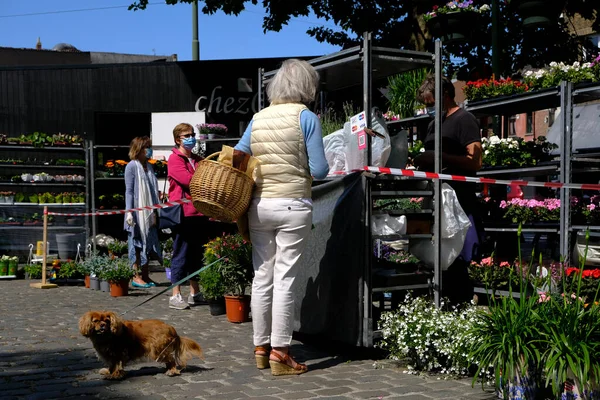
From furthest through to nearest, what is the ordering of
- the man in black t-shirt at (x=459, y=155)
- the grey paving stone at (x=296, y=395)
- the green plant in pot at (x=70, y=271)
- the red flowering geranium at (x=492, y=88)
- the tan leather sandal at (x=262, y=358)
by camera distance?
the green plant in pot at (x=70, y=271), the red flowering geranium at (x=492, y=88), the man in black t-shirt at (x=459, y=155), the tan leather sandal at (x=262, y=358), the grey paving stone at (x=296, y=395)

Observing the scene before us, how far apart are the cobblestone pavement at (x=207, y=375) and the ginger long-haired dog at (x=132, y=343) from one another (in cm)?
12

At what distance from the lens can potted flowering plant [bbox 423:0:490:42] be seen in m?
12.6

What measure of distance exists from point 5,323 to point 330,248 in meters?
3.90

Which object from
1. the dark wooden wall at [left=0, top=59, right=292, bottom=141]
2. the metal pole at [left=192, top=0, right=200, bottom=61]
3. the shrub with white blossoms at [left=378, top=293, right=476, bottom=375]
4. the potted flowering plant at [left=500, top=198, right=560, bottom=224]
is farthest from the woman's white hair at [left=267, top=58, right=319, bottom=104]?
the metal pole at [left=192, top=0, right=200, bottom=61]

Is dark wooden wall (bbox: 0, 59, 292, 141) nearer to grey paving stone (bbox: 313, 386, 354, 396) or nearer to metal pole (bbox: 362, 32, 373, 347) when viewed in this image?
metal pole (bbox: 362, 32, 373, 347)

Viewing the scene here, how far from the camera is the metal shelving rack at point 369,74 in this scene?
5922 millimetres

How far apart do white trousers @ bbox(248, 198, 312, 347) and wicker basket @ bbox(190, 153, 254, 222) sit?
14 centimetres

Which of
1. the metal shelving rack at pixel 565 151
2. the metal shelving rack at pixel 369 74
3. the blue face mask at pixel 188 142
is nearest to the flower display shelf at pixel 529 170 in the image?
the metal shelving rack at pixel 565 151

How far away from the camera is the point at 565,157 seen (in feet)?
28.5

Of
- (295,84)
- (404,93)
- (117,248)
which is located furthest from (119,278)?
(295,84)

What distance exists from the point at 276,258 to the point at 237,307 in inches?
94.0

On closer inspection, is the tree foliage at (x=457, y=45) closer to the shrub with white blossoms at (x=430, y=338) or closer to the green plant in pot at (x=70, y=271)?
the green plant in pot at (x=70, y=271)

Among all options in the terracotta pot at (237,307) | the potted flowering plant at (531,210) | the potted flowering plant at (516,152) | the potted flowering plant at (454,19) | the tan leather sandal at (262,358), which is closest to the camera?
the tan leather sandal at (262,358)

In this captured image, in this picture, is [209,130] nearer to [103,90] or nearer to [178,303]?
[103,90]
